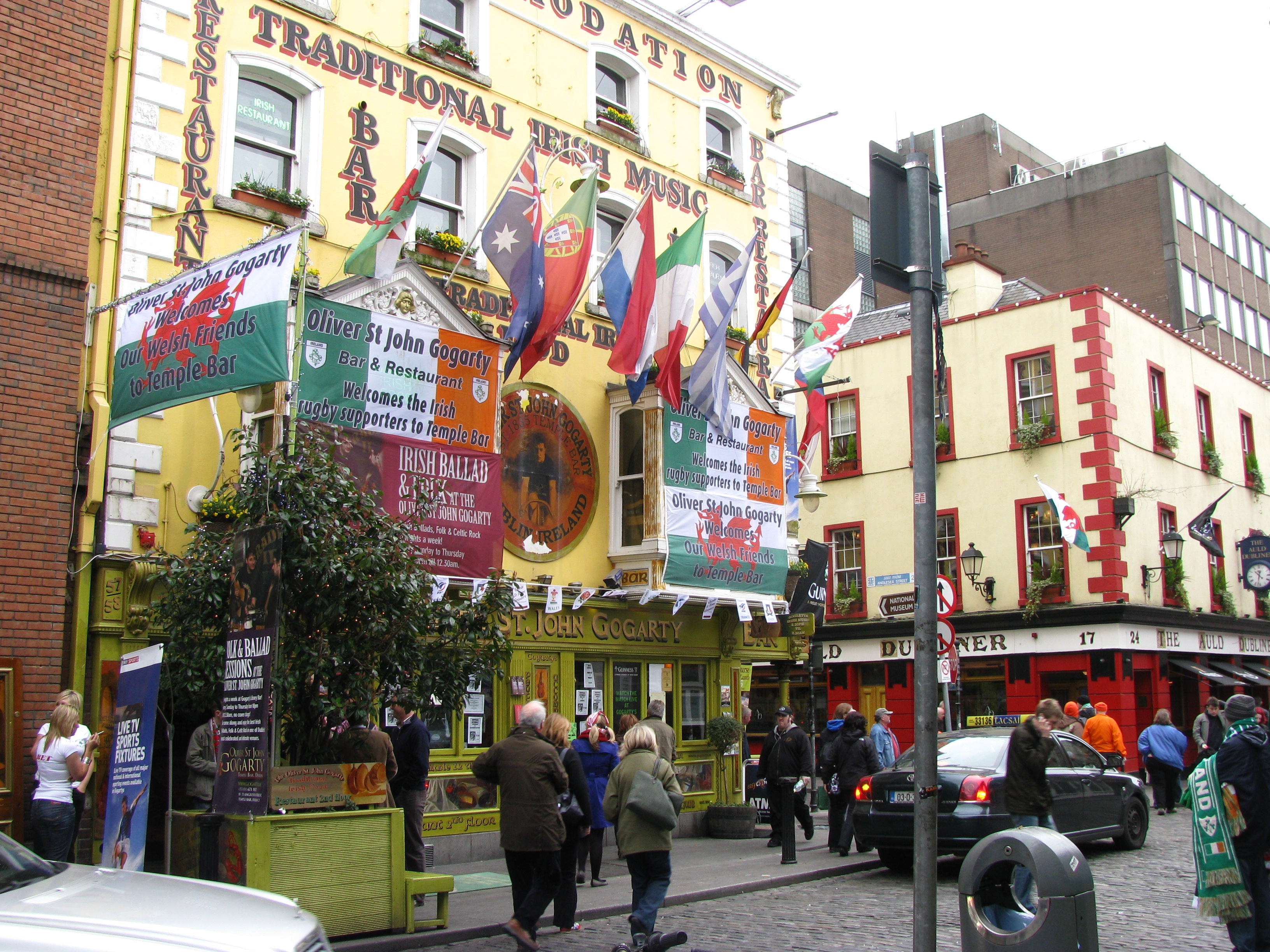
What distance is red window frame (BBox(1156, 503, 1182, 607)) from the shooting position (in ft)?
93.5

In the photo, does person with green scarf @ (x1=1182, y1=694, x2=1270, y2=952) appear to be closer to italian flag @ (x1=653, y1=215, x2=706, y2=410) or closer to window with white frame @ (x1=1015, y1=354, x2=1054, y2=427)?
italian flag @ (x1=653, y1=215, x2=706, y2=410)

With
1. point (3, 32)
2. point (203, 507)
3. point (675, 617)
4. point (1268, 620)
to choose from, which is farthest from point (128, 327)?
point (1268, 620)

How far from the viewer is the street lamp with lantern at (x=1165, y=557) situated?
91.5ft

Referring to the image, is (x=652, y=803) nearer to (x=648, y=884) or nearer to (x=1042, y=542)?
(x=648, y=884)

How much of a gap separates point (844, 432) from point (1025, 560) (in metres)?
6.49

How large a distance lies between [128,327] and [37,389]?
1.10m

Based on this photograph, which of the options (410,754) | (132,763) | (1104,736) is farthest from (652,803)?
(1104,736)

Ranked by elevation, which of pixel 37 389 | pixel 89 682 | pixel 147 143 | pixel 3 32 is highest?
pixel 3 32

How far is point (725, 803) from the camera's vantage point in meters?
17.5

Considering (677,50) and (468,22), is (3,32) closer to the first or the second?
(468,22)

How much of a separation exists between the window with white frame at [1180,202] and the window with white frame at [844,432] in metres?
16.3

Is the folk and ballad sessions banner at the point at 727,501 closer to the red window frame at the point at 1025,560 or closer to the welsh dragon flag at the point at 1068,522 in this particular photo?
the welsh dragon flag at the point at 1068,522

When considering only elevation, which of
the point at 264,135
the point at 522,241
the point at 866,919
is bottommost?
the point at 866,919

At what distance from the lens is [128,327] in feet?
37.6
